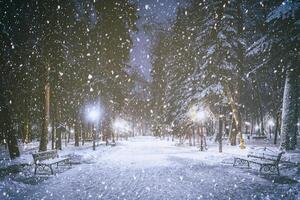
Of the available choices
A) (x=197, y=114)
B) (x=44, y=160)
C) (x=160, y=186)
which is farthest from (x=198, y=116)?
(x=160, y=186)

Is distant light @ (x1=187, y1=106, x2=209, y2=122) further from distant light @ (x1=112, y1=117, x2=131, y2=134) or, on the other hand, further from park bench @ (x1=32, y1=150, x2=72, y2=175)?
distant light @ (x1=112, y1=117, x2=131, y2=134)

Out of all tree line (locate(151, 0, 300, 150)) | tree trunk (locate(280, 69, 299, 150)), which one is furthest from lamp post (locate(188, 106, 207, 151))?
tree trunk (locate(280, 69, 299, 150))

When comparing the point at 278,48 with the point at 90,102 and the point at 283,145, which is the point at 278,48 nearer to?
the point at 283,145

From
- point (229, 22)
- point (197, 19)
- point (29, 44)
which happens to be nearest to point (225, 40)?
point (229, 22)

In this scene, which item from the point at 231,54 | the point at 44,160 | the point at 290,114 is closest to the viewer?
the point at 44,160

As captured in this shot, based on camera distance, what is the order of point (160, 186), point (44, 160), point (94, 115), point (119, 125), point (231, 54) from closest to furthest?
point (160, 186) → point (44, 160) → point (231, 54) → point (94, 115) → point (119, 125)

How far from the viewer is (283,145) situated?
2117 centimetres

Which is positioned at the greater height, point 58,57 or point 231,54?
point 231,54

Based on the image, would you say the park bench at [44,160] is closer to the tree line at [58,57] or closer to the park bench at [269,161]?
the tree line at [58,57]

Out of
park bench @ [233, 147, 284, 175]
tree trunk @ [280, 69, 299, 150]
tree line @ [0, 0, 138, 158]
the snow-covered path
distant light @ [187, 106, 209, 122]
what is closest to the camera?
the snow-covered path

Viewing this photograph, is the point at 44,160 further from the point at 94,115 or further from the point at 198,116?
the point at 198,116

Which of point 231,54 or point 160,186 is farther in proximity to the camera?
point 231,54

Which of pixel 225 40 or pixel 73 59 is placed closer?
pixel 225 40

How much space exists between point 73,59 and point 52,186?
59.5 ft
